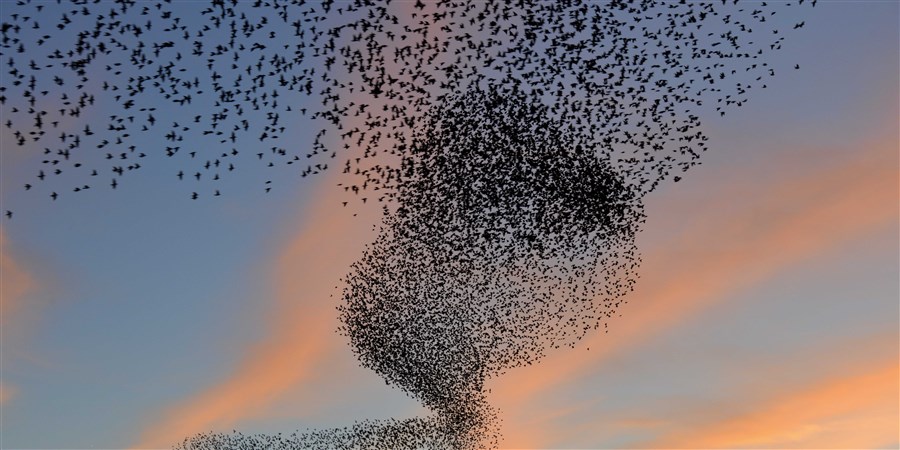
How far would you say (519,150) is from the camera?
102 ft

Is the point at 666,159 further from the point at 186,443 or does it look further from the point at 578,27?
the point at 186,443

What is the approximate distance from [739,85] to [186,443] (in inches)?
3033

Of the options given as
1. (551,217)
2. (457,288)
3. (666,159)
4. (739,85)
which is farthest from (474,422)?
(739,85)

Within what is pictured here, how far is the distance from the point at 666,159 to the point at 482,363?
17930mm

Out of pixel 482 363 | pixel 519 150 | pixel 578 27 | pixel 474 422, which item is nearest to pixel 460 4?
pixel 578 27

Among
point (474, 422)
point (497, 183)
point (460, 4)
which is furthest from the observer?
point (474, 422)

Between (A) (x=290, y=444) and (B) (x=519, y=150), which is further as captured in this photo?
(A) (x=290, y=444)

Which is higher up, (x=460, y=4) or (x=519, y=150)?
(x=460, y=4)

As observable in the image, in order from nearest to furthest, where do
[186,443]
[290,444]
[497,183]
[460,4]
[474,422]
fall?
[460,4]
[497,183]
[474,422]
[290,444]
[186,443]

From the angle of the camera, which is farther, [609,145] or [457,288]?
[457,288]

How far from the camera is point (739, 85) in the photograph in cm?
2766

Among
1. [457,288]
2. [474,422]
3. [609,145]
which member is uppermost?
[609,145]

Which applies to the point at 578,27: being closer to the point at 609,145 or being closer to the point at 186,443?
the point at 609,145

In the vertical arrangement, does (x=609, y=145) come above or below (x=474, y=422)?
above
